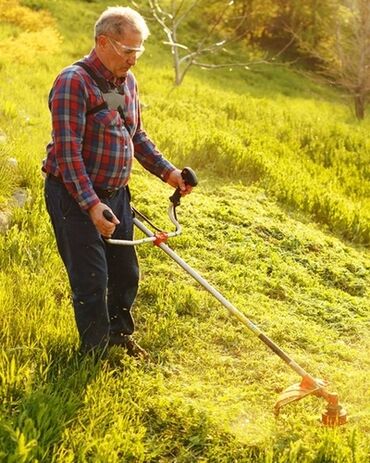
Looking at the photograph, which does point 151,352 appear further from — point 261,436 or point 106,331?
point 261,436

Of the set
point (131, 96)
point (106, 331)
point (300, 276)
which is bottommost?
point (300, 276)

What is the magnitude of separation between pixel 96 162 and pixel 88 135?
0.14m

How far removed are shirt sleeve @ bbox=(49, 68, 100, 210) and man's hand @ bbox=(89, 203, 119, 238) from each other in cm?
3

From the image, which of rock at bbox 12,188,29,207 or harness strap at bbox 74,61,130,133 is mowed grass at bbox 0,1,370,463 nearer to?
rock at bbox 12,188,29,207

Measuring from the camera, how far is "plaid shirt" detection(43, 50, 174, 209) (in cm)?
286

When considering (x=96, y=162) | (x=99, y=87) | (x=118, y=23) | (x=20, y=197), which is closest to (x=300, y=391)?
(x=96, y=162)

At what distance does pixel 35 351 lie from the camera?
129 inches

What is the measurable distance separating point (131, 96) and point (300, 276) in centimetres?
265

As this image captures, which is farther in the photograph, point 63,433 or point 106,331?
point 106,331

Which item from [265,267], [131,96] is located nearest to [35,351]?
[131,96]

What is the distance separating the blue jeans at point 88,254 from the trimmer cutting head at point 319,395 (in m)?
0.99

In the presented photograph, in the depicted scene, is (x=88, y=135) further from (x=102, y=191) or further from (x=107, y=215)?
(x=107, y=215)

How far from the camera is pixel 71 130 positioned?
2.87 metres

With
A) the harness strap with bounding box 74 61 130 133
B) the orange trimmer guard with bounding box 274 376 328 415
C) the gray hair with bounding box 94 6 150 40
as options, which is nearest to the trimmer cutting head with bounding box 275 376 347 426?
the orange trimmer guard with bounding box 274 376 328 415
